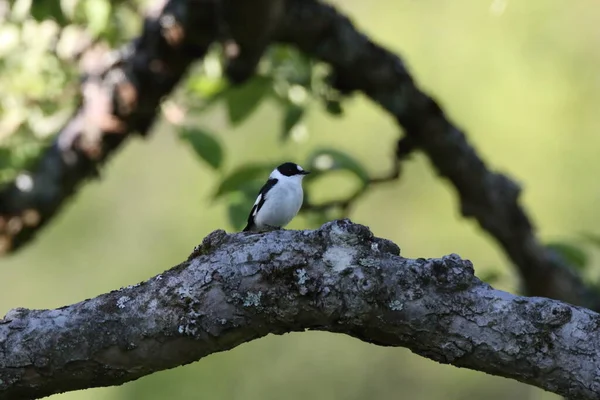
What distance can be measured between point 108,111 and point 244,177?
3.12 feet

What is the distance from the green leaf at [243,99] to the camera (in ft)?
13.1

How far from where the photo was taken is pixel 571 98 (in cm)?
1100

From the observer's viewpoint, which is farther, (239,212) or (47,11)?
(47,11)

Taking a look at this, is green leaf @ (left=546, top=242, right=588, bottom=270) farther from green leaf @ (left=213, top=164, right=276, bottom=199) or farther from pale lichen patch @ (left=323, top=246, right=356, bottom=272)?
pale lichen patch @ (left=323, top=246, right=356, bottom=272)

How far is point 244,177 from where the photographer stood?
12.6 feet

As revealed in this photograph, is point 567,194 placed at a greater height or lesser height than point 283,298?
greater

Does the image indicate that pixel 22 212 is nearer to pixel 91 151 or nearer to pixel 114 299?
pixel 91 151

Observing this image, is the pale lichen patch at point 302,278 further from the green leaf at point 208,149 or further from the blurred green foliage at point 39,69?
the blurred green foliage at point 39,69

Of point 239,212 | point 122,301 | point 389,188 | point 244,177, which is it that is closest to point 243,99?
point 244,177

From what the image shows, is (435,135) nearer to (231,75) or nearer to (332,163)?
(332,163)

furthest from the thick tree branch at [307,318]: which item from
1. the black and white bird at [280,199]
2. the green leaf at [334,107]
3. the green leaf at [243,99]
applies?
the green leaf at [334,107]

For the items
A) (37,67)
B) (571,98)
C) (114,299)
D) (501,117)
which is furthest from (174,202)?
(114,299)

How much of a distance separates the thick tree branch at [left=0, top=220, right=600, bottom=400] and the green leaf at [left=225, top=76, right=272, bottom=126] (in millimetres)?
1736

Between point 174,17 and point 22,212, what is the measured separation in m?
1.25
